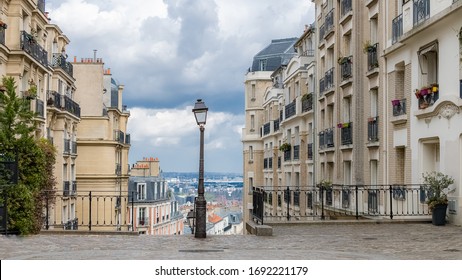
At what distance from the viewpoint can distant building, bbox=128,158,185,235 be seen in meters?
73.1

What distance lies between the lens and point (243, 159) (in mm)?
62375

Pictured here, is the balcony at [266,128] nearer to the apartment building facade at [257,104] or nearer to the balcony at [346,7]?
the apartment building facade at [257,104]

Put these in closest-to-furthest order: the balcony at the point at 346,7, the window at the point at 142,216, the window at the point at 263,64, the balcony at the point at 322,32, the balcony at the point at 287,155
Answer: the balcony at the point at 346,7, the balcony at the point at 322,32, the balcony at the point at 287,155, the window at the point at 263,64, the window at the point at 142,216

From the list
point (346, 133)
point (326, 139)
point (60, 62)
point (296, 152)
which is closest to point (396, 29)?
point (346, 133)

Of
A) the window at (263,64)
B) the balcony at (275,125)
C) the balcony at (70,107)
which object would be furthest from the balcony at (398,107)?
the window at (263,64)

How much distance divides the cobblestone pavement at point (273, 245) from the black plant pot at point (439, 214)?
0.30 meters

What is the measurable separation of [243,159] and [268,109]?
337 inches

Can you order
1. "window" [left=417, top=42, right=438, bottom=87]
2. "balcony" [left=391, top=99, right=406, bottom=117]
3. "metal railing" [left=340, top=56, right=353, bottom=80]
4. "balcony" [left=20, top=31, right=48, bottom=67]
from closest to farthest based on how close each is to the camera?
1. "window" [left=417, top=42, right=438, bottom=87]
2. "balcony" [left=391, top=99, right=406, bottom=117]
3. "metal railing" [left=340, top=56, right=353, bottom=80]
4. "balcony" [left=20, top=31, right=48, bottom=67]

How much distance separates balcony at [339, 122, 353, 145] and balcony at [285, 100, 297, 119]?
12134 millimetres

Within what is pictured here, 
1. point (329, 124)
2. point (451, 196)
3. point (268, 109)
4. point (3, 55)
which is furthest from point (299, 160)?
point (451, 196)

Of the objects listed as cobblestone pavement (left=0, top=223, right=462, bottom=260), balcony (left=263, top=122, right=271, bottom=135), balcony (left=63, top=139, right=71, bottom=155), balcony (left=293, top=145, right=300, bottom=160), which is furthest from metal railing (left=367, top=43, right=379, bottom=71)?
balcony (left=263, top=122, right=271, bottom=135)

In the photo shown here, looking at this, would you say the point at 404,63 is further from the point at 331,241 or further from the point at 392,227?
the point at 331,241

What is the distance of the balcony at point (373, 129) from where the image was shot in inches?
1006

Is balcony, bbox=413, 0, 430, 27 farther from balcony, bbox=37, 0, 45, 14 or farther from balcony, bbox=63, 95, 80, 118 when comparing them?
balcony, bbox=63, 95, 80, 118
